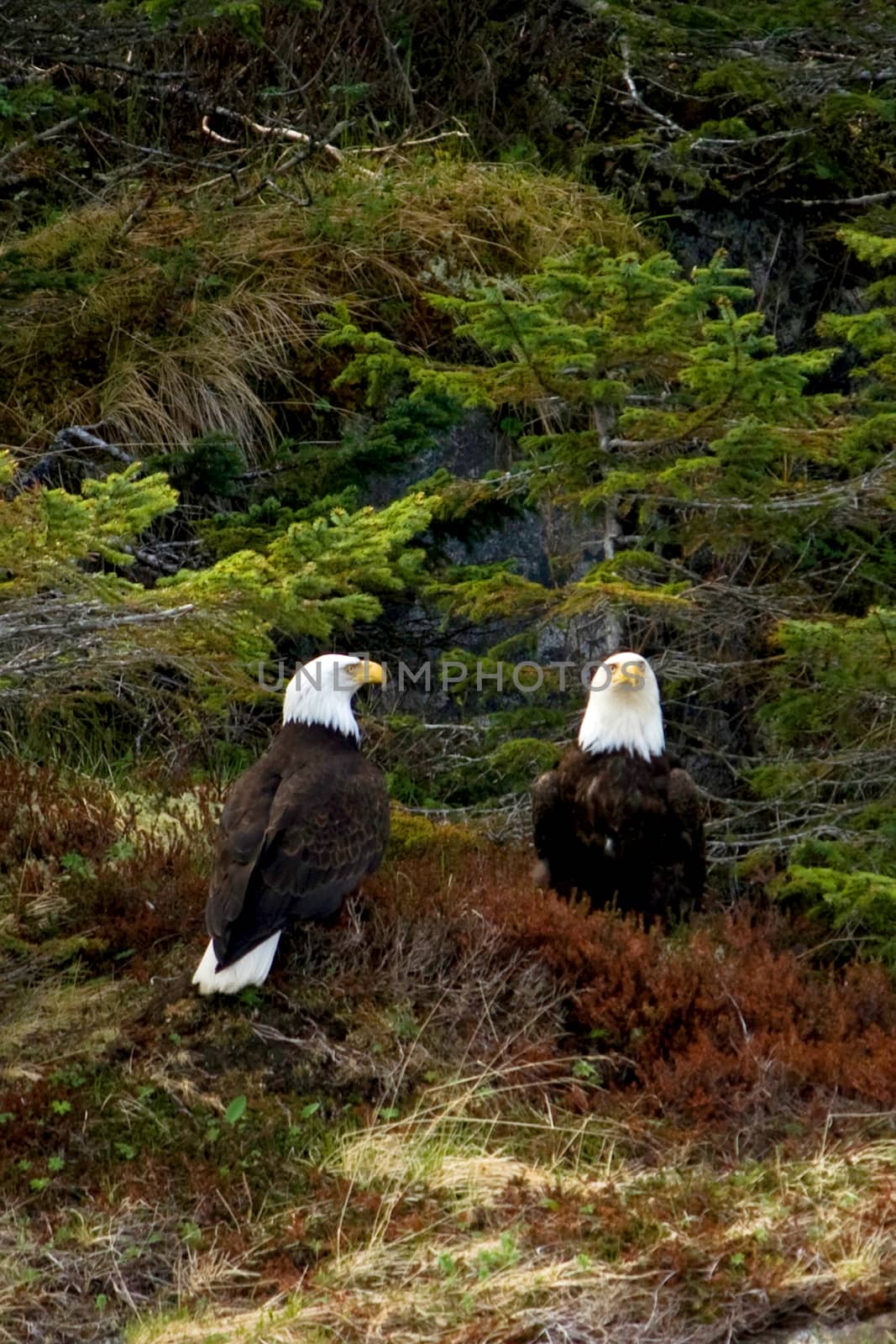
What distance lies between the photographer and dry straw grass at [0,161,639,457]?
31.0 ft

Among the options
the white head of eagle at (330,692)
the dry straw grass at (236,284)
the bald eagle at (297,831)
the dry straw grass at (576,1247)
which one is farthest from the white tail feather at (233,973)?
the dry straw grass at (236,284)

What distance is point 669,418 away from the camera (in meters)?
6.98

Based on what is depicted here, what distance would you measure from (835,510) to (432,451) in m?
3.05

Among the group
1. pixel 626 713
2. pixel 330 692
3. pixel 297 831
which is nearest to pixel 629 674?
pixel 626 713

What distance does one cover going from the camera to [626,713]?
6871 mm

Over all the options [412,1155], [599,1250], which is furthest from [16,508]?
[599,1250]

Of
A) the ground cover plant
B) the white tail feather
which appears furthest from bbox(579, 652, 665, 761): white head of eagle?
the white tail feather

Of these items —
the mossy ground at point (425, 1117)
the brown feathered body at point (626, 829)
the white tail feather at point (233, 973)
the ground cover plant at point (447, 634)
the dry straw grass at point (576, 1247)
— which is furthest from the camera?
the brown feathered body at point (626, 829)

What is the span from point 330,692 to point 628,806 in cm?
131

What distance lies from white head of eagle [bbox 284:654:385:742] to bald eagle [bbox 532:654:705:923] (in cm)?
91

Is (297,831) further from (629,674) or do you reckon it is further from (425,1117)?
(629,674)

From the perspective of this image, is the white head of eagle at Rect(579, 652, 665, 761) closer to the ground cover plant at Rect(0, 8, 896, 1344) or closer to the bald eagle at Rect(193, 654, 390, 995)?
the ground cover plant at Rect(0, 8, 896, 1344)

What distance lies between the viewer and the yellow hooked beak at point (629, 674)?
22.2ft

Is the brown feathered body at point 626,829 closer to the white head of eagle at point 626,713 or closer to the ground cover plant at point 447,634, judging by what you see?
the white head of eagle at point 626,713
